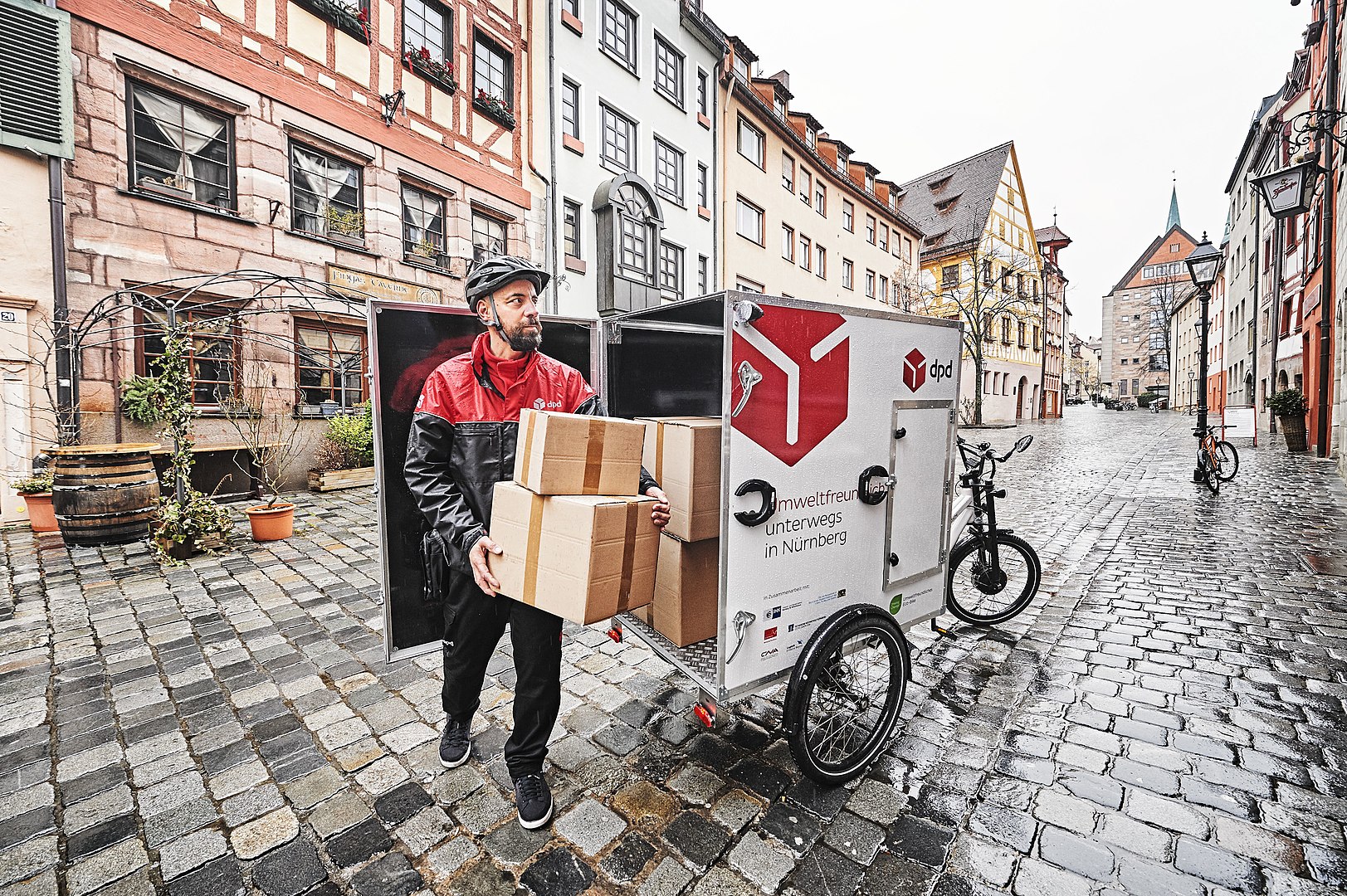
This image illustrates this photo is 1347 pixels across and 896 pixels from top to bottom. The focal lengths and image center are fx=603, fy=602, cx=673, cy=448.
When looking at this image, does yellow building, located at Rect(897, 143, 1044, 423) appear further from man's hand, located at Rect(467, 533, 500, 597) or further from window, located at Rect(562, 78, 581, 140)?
man's hand, located at Rect(467, 533, 500, 597)

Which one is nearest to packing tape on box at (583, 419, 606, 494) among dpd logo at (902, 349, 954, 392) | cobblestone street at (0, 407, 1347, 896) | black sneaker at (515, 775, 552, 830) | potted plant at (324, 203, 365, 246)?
black sneaker at (515, 775, 552, 830)

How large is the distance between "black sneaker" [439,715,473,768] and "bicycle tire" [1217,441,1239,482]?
13793 mm

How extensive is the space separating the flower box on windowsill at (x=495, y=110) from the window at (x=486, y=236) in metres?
2.11

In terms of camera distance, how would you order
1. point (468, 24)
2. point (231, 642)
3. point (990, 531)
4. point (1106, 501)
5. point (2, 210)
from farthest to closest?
1. point (468, 24)
2. point (1106, 501)
3. point (2, 210)
4. point (990, 531)
5. point (231, 642)

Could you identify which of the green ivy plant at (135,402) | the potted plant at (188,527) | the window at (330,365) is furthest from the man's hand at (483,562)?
the window at (330,365)

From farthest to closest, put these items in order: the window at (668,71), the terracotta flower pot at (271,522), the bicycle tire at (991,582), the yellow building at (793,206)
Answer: the yellow building at (793,206), the window at (668,71), the terracotta flower pot at (271,522), the bicycle tire at (991,582)

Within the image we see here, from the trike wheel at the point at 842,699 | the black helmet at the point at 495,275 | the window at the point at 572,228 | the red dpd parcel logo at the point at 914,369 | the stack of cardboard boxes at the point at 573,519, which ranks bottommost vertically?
the trike wheel at the point at 842,699

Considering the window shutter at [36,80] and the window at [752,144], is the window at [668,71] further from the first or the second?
the window shutter at [36,80]

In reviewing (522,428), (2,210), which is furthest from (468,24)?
(522,428)

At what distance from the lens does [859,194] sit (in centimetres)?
2962

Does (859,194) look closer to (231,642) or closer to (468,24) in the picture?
(468,24)

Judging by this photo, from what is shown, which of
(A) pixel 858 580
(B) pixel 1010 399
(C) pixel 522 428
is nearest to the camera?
(C) pixel 522 428

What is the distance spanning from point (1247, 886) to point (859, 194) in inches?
1247

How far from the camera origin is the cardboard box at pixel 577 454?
212 centimetres
